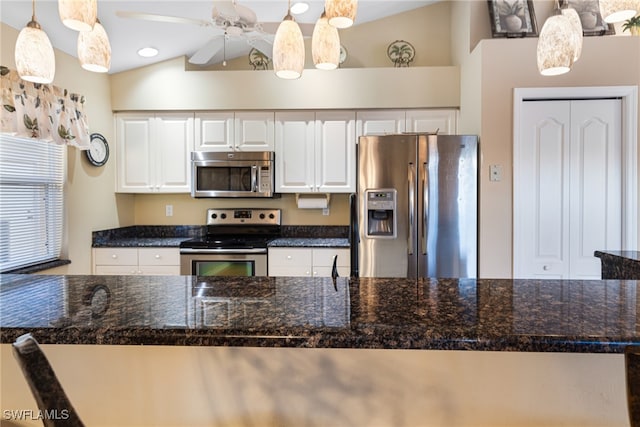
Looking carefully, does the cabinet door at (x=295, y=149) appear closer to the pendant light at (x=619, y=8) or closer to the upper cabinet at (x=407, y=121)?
the upper cabinet at (x=407, y=121)

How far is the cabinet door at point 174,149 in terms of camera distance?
3.55 m

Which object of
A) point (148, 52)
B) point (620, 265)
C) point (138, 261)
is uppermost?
point (148, 52)

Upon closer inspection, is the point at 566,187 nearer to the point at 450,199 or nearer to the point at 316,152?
the point at 450,199

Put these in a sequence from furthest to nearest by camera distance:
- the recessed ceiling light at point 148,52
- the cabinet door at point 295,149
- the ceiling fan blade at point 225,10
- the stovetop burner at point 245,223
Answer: the stovetop burner at point 245,223
the cabinet door at point 295,149
the recessed ceiling light at point 148,52
the ceiling fan blade at point 225,10

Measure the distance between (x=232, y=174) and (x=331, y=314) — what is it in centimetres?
284

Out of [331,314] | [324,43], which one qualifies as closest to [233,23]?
[324,43]

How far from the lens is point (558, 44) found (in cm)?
128

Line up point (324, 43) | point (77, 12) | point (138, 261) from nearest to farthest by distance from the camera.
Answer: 1. point (77, 12)
2. point (324, 43)
3. point (138, 261)

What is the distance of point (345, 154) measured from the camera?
3.48m

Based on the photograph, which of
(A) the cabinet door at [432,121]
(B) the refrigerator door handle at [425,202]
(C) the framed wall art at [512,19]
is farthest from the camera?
(A) the cabinet door at [432,121]

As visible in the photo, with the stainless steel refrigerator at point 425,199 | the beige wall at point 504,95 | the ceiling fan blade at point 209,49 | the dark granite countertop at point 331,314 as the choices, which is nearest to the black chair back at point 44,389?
the dark granite countertop at point 331,314

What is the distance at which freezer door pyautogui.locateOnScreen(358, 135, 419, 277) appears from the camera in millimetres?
2789

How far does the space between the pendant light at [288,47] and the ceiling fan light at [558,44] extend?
0.85 metres

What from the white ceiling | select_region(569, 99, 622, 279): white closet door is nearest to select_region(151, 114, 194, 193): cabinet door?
the white ceiling
